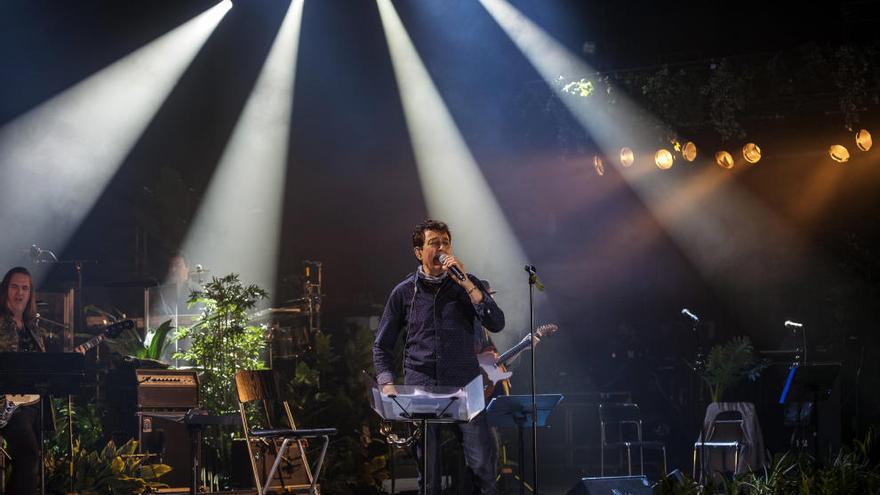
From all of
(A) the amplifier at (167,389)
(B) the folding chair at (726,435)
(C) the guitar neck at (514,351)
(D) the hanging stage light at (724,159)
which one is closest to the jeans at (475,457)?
(C) the guitar neck at (514,351)

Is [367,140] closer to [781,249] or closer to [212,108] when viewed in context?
[212,108]

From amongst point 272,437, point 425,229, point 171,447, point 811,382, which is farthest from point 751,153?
point 171,447

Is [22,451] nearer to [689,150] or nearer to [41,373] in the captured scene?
[41,373]

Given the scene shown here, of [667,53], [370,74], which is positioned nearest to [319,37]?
[370,74]

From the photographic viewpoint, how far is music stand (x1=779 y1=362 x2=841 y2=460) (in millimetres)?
7711

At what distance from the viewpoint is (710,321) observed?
13.4m

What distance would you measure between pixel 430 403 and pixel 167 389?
12.6 feet

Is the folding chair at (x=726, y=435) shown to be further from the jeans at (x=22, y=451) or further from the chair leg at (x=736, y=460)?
the jeans at (x=22, y=451)

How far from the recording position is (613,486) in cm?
603

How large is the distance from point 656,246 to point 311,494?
7734 mm

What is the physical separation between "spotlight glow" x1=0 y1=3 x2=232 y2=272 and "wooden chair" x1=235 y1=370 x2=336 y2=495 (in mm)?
3724

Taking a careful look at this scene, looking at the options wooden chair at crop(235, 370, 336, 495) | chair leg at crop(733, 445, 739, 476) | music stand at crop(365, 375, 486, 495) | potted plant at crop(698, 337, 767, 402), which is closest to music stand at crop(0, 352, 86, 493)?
wooden chair at crop(235, 370, 336, 495)

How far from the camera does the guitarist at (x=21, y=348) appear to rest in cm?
644

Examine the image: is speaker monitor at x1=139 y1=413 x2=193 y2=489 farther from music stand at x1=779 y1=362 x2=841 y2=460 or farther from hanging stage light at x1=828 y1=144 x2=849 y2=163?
hanging stage light at x1=828 y1=144 x2=849 y2=163
